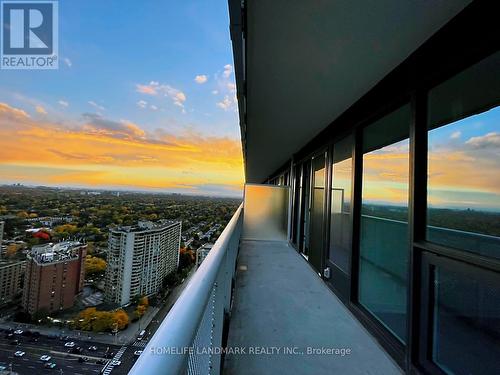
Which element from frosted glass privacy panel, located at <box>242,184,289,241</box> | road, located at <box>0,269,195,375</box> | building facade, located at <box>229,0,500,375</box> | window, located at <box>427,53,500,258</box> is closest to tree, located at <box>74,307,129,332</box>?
road, located at <box>0,269,195,375</box>

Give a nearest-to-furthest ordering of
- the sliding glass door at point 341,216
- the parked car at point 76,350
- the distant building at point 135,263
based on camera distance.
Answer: the parked car at point 76,350 → the distant building at point 135,263 → the sliding glass door at point 341,216

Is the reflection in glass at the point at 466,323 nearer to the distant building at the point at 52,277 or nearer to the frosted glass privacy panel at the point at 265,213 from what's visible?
the distant building at the point at 52,277

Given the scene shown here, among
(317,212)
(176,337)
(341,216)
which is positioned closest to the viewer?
(176,337)

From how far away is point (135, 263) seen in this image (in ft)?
9.23

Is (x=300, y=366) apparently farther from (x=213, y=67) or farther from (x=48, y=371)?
(x=213, y=67)

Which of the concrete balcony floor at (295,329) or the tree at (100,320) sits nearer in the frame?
the concrete balcony floor at (295,329)

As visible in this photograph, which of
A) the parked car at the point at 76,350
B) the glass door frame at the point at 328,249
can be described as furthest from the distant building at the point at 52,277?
the glass door frame at the point at 328,249

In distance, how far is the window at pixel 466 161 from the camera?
1.53 meters

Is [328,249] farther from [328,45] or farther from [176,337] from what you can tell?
[176,337]

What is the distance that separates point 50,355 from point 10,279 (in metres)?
0.91

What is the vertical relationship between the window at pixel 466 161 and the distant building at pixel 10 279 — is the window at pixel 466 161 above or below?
above

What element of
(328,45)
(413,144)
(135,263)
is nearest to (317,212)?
(413,144)

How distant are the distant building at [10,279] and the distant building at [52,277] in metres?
0.05

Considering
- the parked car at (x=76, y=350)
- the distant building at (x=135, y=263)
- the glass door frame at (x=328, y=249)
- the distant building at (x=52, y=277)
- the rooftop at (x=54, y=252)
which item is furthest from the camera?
the glass door frame at (x=328, y=249)
